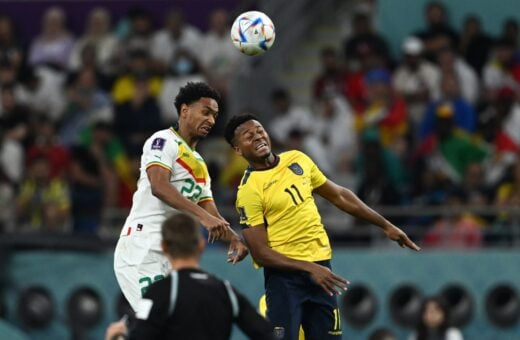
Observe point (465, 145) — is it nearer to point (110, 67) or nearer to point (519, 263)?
point (519, 263)

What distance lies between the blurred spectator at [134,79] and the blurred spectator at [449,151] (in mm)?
4050

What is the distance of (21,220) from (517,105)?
647 cm

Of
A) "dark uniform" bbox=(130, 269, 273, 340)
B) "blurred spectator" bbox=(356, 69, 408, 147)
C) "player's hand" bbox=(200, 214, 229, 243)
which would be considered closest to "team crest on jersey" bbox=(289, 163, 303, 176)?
"player's hand" bbox=(200, 214, 229, 243)

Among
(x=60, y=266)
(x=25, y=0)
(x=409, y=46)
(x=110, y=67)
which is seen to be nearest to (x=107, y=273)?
(x=60, y=266)

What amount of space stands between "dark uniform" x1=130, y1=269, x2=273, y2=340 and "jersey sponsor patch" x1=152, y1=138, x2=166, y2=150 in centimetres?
247

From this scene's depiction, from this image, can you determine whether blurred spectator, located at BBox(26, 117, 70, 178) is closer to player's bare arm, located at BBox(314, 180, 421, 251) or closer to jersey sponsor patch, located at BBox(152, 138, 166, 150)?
player's bare arm, located at BBox(314, 180, 421, 251)

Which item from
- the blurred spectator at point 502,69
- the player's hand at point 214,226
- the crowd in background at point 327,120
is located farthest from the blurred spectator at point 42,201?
the player's hand at point 214,226

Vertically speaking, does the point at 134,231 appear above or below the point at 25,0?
below

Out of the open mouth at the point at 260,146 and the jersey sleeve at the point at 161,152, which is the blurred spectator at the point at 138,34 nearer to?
the open mouth at the point at 260,146

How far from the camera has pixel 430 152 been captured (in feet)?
60.4

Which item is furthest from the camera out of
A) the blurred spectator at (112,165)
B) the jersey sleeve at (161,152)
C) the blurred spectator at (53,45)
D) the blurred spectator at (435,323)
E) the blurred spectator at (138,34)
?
the blurred spectator at (53,45)

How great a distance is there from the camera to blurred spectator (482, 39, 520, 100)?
19.3 meters

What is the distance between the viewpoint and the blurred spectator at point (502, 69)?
1928 centimetres

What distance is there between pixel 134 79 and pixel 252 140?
9.31 meters
